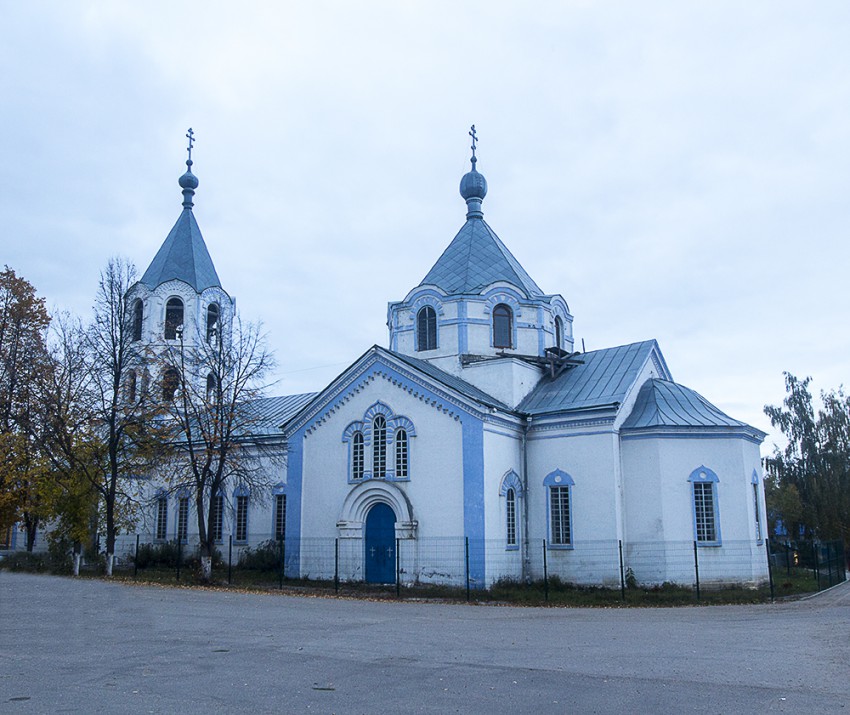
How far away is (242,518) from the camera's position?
30.2 meters

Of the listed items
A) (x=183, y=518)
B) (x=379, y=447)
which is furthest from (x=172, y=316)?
(x=379, y=447)

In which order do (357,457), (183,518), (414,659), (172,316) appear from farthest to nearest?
(172,316) → (183,518) → (357,457) → (414,659)

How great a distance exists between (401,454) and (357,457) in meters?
1.64

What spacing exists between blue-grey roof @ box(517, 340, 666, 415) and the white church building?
8cm

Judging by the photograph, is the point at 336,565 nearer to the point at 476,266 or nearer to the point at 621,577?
the point at 621,577

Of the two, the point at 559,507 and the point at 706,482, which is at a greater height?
the point at 706,482

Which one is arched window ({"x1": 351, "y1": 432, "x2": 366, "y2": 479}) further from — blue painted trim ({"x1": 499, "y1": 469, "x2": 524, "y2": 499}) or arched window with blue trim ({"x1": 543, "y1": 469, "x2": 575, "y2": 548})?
arched window with blue trim ({"x1": 543, "y1": 469, "x2": 575, "y2": 548})

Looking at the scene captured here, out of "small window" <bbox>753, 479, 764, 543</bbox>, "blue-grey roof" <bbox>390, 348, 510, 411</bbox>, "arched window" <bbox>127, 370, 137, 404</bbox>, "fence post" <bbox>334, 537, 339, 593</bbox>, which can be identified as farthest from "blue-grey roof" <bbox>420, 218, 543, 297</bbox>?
"arched window" <bbox>127, 370, 137, 404</bbox>

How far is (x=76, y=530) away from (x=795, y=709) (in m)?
23.9

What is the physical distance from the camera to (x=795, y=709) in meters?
7.32

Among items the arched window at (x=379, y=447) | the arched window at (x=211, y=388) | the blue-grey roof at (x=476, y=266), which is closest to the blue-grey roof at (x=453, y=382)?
the arched window at (x=379, y=447)

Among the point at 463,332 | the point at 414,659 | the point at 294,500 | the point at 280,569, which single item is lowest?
the point at 414,659

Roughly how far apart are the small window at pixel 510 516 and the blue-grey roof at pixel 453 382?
8.22 ft

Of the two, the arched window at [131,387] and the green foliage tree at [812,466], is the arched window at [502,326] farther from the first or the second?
the green foliage tree at [812,466]
